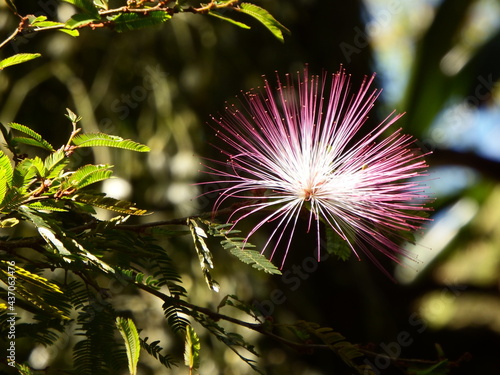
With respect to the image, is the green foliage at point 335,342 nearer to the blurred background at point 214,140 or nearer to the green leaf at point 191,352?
the green leaf at point 191,352

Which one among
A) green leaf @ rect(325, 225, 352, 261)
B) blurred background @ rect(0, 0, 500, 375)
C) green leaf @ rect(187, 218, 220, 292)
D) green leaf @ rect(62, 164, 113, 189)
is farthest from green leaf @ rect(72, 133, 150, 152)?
blurred background @ rect(0, 0, 500, 375)

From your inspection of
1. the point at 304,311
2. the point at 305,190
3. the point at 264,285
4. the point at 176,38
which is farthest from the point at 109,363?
the point at 176,38

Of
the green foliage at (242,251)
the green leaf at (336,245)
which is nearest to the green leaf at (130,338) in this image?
the green foliage at (242,251)

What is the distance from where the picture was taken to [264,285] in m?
3.01

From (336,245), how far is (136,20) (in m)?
0.45

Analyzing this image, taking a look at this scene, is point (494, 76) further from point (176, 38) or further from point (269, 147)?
point (269, 147)

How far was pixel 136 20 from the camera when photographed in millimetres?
900

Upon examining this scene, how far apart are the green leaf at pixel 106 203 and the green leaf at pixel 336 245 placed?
31cm

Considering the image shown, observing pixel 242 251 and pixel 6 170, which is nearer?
pixel 6 170

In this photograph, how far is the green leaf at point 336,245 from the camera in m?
1.05

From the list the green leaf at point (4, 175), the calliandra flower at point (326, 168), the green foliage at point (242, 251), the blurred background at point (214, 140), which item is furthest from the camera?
the blurred background at point (214, 140)

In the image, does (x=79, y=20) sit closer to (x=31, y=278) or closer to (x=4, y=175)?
(x=4, y=175)

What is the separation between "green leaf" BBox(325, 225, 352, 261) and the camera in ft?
3.44

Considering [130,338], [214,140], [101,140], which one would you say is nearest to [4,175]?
[101,140]
